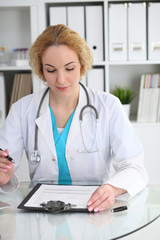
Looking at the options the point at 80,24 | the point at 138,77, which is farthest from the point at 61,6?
the point at 138,77

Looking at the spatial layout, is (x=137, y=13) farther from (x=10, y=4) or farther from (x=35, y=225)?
(x=35, y=225)

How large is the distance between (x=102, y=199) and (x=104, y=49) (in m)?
1.60

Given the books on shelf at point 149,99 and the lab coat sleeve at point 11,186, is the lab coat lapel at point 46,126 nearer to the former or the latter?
the lab coat sleeve at point 11,186

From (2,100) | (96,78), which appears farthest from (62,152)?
(2,100)

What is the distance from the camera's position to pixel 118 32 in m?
2.58

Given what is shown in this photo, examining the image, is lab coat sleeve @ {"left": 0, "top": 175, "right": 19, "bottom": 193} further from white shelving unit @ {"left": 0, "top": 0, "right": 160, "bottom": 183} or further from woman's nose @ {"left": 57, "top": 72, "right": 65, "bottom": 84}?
white shelving unit @ {"left": 0, "top": 0, "right": 160, "bottom": 183}

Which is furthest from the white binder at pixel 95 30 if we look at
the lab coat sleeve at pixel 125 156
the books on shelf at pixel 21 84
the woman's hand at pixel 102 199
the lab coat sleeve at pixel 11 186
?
the woman's hand at pixel 102 199

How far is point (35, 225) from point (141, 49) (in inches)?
71.2

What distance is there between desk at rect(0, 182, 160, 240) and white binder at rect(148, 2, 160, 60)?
5.11 ft

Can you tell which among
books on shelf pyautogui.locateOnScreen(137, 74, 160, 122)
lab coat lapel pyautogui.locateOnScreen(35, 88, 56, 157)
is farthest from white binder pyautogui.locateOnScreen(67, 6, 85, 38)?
lab coat lapel pyautogui.locateOnScreen(35, 88, 56, 157)

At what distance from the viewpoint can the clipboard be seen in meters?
1.19

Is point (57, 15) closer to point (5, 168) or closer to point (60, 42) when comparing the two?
point (60, 42)

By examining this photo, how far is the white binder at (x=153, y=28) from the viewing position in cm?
254

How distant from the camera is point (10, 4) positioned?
101 inches
